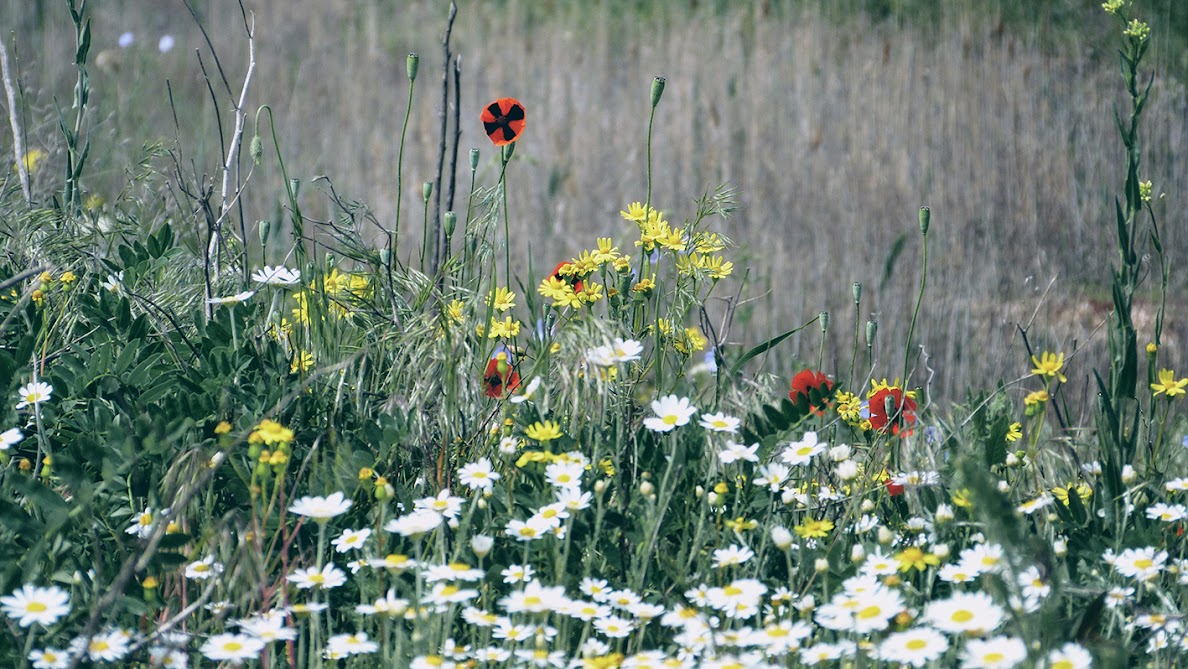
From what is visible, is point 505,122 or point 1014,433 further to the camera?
point 505,122

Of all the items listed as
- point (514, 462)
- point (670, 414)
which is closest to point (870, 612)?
point (670, 414)

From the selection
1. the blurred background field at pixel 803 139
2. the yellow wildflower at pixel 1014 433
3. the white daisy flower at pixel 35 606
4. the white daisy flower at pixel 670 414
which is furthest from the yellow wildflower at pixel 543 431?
the blurred background field at pixel 803 139

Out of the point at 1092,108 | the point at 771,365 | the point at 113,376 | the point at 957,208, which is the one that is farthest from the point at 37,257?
the point at 1092,108

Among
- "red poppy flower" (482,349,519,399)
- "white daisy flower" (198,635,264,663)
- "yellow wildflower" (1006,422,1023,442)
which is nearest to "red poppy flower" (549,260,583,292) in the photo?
"red poppy flower" (482,349,519,399)

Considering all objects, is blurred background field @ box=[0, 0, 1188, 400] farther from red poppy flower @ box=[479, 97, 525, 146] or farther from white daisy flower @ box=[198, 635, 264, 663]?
white daisy flower @ box=[198, 635, 264, 663]

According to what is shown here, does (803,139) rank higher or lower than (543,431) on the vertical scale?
higher

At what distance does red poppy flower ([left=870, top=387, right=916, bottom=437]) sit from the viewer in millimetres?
1893

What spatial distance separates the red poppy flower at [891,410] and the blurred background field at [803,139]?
4.37 feet

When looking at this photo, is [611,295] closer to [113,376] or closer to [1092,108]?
[113,376]

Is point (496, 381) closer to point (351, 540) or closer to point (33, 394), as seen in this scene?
point (351, 540)

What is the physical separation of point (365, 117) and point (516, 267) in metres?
1.62

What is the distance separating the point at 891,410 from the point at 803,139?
2.95m

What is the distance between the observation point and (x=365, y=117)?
5.25 metres

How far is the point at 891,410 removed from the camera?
1884 mm
